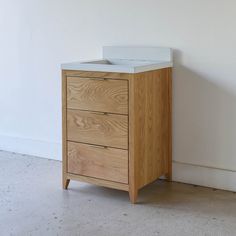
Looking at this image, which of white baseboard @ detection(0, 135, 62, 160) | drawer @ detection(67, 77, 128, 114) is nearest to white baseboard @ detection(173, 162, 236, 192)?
drawer @ detection(67, 77, 128, 114)

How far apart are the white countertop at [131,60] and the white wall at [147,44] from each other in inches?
2.6

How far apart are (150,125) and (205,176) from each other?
1.71 feet

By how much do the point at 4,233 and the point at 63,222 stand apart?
31 cm

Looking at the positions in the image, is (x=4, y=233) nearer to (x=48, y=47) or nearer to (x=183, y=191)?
(x=183, y=191)

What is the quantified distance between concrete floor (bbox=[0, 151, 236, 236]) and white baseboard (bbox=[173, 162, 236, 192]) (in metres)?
0.06

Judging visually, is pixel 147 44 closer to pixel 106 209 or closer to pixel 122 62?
pixel 122 62

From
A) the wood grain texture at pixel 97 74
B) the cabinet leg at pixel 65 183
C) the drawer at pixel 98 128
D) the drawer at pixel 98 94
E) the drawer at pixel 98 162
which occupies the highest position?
the wood grain texture at pixel 97 74

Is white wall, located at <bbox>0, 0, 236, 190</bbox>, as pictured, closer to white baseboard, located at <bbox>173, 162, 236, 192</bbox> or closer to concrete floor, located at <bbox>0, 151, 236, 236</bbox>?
white baseboard, located at <bbox>173, 162, 236, 192</bbox>

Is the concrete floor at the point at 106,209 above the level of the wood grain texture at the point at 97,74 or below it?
below

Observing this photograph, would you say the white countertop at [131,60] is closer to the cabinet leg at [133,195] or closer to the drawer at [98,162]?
the drawer at [98,162]

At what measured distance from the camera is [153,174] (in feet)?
10.1

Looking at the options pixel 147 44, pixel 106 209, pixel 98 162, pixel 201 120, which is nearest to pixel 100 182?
pixel 98 162

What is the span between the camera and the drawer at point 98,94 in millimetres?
2824

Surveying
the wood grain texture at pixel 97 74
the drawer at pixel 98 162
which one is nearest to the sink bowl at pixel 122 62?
the wood grain texture at pixel 97 74
